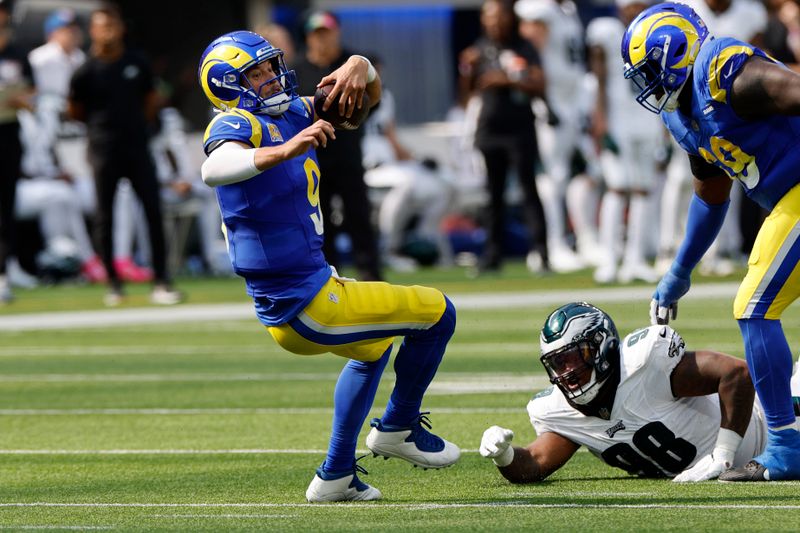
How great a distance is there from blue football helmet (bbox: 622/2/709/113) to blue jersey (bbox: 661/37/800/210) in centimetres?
6

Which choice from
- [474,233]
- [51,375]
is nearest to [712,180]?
[51,375]

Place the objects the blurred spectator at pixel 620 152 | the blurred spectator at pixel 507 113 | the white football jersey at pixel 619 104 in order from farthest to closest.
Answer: the blurred spectator at pixel 507 113
the white football jersey at pixel 619 104
the blurred spectator at pixel 620 152

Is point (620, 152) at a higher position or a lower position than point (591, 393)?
lower

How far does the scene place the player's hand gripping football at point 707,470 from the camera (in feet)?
19.0

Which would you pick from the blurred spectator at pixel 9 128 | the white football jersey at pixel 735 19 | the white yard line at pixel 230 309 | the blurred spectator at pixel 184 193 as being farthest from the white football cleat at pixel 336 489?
the blurred spectator at pixel 184 193

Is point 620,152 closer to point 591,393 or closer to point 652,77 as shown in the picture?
point 652,77

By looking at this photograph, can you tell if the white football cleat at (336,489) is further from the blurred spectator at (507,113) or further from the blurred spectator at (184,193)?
the blurred spectator at (184,193)

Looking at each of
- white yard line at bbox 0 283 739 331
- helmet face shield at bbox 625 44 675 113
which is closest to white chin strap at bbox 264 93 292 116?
helmet face shield at bbox 625 44 675 113

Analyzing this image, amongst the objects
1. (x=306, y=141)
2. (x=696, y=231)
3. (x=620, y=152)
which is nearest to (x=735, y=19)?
(x=620, y=152)

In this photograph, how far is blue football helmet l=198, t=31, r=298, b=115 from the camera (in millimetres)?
5656

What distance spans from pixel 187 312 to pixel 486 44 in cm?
422

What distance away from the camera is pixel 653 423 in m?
5.89

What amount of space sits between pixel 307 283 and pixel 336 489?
2.40 ft

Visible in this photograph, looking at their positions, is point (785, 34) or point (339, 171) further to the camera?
point (785, 34)
